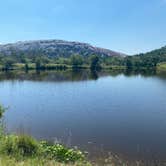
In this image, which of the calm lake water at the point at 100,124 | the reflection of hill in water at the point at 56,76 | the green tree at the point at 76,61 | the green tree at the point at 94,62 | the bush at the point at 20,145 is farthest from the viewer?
the green tree at the point at 76,61

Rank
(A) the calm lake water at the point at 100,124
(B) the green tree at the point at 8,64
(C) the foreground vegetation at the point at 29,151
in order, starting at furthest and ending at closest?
1. (B) the green tree at the point at 8,64
2. (A) the calm lake water at the point at 100,124
3. (C) the foreground vegetation at the point at 29,151

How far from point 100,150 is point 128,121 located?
8.13m

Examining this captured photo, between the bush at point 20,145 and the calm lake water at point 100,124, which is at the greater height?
the bush at point 20,145

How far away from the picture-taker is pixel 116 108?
32000 mm

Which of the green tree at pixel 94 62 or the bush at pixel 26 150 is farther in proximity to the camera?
the green tree at pixel 94 62

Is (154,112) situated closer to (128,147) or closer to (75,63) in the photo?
(128,147)

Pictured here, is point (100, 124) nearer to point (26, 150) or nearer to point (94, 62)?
point (26, 150)

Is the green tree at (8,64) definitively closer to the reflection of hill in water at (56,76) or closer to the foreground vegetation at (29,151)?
the reflection of hill in water at (56,76)

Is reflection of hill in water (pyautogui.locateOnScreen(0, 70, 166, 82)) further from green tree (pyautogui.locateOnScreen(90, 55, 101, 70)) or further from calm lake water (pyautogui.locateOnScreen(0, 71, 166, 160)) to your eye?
calm lake water (pyautogui.locateOnScreen(0, 71, 166, 160))

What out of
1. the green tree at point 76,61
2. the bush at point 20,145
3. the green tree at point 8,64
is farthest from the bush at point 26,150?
the green tree at point 76,61

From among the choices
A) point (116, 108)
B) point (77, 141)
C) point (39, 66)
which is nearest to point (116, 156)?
point (77, 141)

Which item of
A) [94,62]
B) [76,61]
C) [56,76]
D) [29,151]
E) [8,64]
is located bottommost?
[56,76]

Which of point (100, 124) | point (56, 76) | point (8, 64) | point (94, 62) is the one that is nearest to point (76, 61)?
point (94, 62)

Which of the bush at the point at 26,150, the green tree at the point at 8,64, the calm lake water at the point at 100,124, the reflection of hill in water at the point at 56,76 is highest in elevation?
the green tree at the point at 8,64
